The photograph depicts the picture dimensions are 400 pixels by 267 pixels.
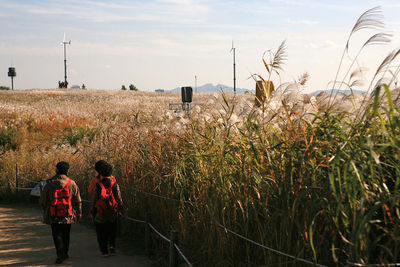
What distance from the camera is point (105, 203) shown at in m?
7.38

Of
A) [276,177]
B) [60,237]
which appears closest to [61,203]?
[60,237]

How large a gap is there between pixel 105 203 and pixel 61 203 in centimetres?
60

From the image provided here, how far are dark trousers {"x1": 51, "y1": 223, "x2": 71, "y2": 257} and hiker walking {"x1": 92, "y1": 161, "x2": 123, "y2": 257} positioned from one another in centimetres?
44

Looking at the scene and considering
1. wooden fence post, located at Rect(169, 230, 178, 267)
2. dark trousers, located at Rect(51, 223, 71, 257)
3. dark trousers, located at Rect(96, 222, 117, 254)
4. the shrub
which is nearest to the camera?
wooden fence post, located at Rect(169, 230, 178, 267)

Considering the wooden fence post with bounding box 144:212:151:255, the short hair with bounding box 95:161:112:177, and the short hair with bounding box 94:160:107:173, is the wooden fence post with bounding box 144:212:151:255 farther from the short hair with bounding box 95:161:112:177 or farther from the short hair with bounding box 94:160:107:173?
the short hair with bounding box 94:160:107:173

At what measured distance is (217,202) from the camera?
5480 millimetres

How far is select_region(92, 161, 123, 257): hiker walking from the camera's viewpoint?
24.2 feet

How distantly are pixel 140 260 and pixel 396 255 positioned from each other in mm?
4456

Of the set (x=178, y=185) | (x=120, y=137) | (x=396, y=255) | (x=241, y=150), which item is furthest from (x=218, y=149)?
(x=120, y=137)

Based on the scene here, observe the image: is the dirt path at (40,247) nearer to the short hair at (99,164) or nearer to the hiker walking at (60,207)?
the hiker walking at (60,207)

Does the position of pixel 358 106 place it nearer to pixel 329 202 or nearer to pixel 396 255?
pixel 329 202

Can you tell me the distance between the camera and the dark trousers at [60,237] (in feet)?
23.7

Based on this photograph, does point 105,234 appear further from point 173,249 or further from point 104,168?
point 173,249

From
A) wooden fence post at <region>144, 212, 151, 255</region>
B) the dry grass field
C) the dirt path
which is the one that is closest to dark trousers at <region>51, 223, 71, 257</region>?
the dirt path
